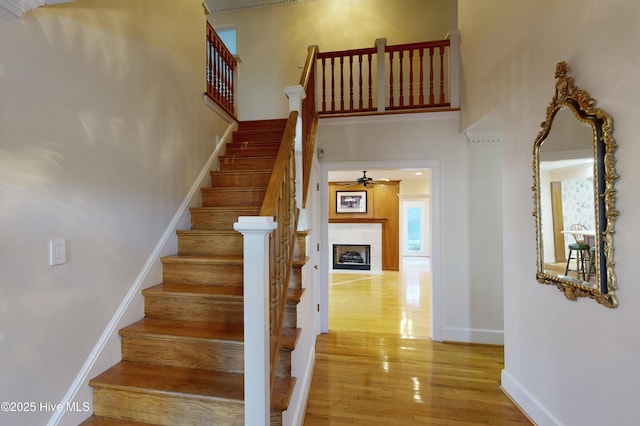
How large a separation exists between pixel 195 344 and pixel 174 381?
194 mm

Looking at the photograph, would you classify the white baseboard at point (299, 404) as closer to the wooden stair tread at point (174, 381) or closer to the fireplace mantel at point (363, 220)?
the wooden stair tread at point (174, 381)

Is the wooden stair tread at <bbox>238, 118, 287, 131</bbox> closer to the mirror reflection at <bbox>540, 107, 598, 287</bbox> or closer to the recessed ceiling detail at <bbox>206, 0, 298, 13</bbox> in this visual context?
the recessed ceiling detail at <bbox>206, 0, 298, 13</bbox>

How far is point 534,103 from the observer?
187 centimetres

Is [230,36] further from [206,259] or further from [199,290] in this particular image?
[199,290]

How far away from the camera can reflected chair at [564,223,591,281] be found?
1490 mm

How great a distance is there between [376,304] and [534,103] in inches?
136

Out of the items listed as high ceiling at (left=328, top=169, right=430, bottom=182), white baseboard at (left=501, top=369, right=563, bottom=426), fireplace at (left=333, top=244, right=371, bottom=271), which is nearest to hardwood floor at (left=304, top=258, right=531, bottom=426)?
white baseboard at (left=501, top=369, right=563, bottom=426)

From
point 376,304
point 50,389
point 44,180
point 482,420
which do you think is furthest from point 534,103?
point 376,304

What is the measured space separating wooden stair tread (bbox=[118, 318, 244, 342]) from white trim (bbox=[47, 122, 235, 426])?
83mm

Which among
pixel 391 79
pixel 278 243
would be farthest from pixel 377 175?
pixel 278 243

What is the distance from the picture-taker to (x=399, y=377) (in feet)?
7.98

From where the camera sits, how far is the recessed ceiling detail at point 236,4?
179 inches

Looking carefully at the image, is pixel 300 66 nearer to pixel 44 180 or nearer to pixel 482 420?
pixel 44 180

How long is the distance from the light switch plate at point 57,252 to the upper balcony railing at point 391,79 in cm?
268
